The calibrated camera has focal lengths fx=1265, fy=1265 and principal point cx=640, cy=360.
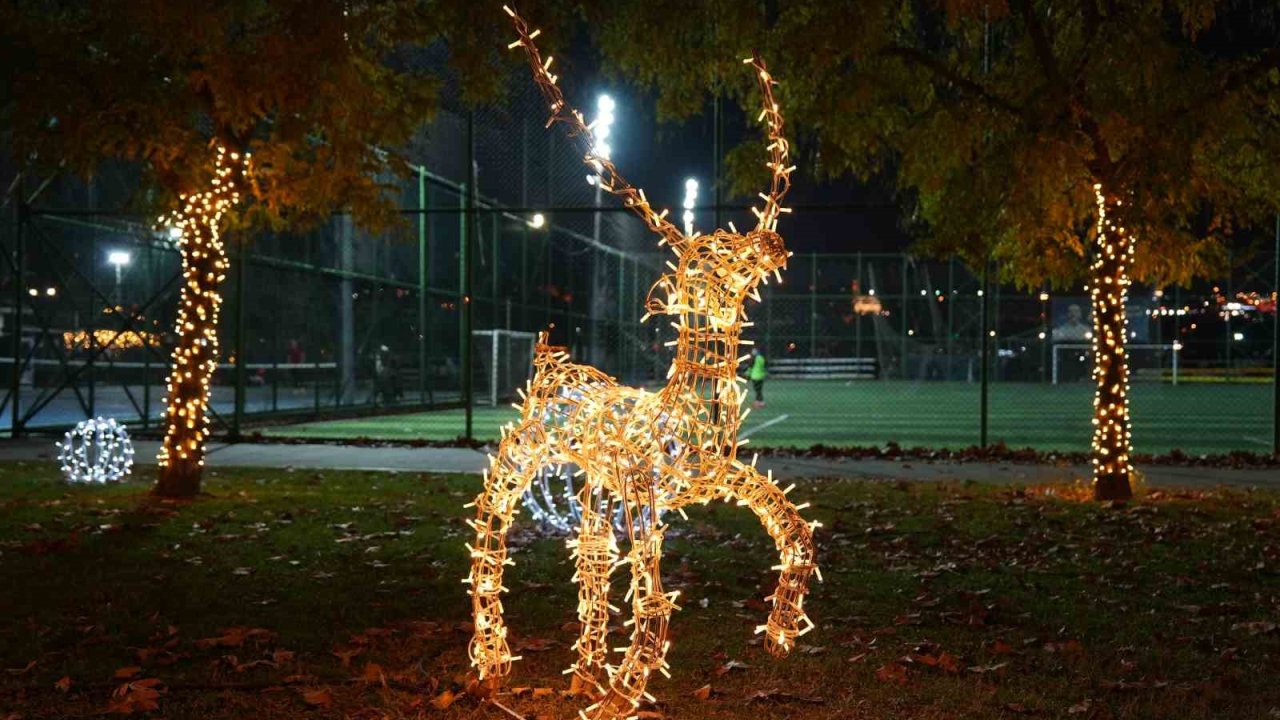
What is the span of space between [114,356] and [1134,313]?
34.4 m

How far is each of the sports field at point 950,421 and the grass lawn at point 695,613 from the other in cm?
905

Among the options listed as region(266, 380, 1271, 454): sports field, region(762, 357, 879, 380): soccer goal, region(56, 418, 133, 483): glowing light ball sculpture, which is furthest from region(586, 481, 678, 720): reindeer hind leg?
region(762, 357, 879, 380): soccer goal

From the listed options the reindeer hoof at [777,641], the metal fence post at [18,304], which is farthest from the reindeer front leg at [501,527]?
the metal fence post at [18,304]

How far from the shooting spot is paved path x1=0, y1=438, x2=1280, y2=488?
13328 millimetres

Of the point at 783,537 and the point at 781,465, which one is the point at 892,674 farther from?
the point at 781,465

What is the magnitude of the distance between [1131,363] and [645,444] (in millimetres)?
43523

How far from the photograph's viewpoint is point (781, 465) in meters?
14.5

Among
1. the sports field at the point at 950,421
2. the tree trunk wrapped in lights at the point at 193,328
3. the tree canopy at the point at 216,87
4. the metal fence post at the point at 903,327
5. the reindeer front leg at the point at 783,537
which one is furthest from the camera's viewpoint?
the metal fence post at the point at 903,327

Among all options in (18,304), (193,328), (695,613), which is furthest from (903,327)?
(695,613)

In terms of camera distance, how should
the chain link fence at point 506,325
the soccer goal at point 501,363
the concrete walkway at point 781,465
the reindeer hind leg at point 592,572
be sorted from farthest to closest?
1. the soccer goal at point 501,363
2. the chain link fence at point 506,325
3. the concrete walkway at point 781,465
4. the reindeer hind leg at point 592,572

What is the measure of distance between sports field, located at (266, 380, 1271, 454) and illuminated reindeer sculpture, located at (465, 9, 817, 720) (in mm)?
13357

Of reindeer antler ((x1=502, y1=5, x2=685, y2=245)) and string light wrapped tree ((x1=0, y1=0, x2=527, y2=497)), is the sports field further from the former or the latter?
reindeer antler ((x1=502, y1=5, x2=685, y2=245))

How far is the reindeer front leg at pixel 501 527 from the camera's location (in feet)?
16.1

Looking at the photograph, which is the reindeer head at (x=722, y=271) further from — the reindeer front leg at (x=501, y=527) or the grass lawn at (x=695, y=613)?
the grass lawn at (x=695, y=613)
